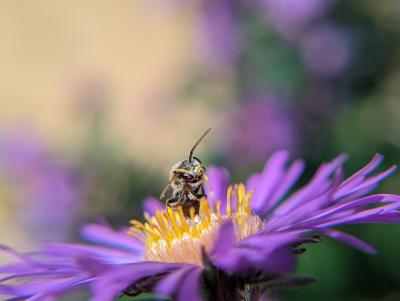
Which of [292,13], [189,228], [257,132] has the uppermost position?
[292,13]

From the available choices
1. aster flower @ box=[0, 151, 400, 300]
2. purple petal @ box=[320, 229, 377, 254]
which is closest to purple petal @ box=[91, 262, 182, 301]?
aster flower @ box=[0, 151, 400, 300]

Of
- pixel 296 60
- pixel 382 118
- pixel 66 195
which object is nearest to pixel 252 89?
pixel 296 60

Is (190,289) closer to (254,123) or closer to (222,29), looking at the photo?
(254,123)

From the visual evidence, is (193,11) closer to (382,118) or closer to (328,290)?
(382,118)

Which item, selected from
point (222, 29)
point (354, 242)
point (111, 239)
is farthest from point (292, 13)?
point (354, 242)

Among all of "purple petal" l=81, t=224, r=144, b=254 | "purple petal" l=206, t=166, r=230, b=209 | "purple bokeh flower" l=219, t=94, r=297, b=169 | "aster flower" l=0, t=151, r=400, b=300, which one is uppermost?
"purple bokeh flower" l=219, t=94, r=297, b=169

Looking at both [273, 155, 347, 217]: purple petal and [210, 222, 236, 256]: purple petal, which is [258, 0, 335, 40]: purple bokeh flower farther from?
[210, 222, 236, 256]: purple petal
